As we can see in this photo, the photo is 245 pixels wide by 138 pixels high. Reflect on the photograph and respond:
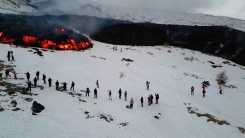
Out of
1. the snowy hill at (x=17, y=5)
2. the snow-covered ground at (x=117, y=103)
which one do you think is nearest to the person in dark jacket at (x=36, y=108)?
the snow-covered ground at (x=117, y=103)

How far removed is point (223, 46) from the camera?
281 feet

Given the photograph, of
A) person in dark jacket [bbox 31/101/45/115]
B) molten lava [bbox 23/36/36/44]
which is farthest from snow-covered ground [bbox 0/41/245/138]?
molten lava [bbox 23/36/36/44]

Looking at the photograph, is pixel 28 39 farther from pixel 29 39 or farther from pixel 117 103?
pixel 117 103

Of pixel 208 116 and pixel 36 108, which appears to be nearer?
pixel 36 108

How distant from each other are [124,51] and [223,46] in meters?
40.8

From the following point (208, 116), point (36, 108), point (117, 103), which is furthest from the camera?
point (117, 103)

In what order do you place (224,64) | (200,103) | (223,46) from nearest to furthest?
(200,103) < (224,64) < (223,46)

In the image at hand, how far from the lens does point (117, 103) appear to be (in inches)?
1179

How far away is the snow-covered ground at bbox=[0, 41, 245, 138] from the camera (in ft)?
69.6

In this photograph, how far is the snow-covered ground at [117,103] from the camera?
2122 cm

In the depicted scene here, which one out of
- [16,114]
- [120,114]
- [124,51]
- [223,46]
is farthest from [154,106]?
[223,46]

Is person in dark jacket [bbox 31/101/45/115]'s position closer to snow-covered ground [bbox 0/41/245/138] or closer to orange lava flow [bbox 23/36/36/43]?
snow-covered ground [bbox 0/41/245/138]

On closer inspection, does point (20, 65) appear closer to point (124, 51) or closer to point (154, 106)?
point (154, 106)

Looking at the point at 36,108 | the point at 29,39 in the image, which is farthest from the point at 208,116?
the point at 29,39
